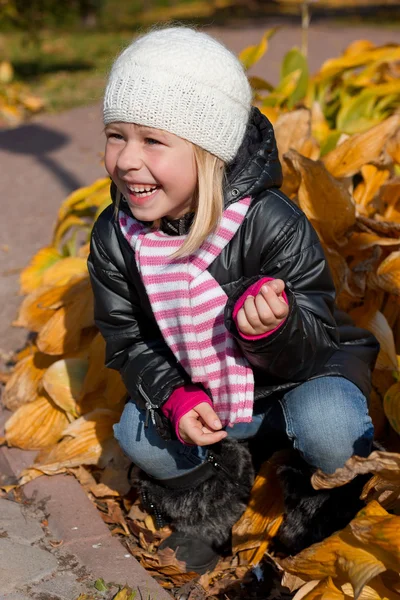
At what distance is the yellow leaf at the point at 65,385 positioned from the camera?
2996mm

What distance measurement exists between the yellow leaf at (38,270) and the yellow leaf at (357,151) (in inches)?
47.1

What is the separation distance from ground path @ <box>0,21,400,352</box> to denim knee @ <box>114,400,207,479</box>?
4.14ft

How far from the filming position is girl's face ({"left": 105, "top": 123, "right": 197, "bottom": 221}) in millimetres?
2178

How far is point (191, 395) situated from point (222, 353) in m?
0.14

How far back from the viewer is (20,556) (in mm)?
2252

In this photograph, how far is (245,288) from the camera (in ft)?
6.73

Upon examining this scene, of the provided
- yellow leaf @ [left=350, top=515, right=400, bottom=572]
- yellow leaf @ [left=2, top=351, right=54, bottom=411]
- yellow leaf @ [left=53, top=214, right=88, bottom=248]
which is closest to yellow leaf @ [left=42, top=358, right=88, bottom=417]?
yellow leaf @ [left=2, top=351, right=54, bottom=411]

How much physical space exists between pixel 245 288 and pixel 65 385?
1143 mm

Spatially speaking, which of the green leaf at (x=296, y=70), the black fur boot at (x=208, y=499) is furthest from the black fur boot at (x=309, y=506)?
the green leaf at (x=296, y=70)

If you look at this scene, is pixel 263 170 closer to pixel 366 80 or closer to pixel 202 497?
pixel 202 497

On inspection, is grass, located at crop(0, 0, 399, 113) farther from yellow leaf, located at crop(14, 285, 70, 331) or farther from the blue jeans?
the blue jeans

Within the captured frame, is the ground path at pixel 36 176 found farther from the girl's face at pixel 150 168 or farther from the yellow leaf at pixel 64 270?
the girl's face at pixel 150 168

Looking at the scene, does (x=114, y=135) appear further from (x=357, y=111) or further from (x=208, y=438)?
(x=357, y=111)

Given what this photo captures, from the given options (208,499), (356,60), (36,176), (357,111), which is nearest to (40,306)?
(208,499)
